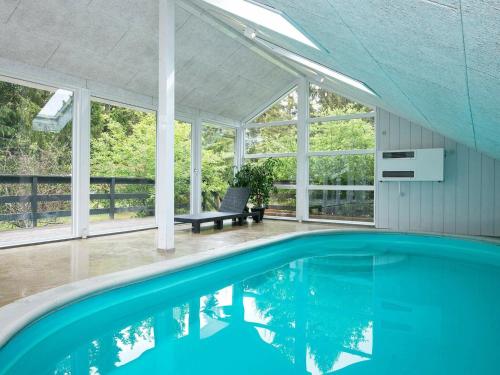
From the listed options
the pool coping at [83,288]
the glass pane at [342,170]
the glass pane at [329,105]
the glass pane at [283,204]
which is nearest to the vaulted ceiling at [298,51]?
the glass pane at [329,105]

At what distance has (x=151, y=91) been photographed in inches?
310

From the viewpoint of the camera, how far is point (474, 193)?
7.85m

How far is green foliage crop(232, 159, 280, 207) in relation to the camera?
9836 millimetres

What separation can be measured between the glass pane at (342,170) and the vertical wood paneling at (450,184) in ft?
5.21

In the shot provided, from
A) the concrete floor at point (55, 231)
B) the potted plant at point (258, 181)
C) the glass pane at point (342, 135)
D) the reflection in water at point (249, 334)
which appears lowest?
the reflection in water at point (249, 334)

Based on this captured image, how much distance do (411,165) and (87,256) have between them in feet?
21.7

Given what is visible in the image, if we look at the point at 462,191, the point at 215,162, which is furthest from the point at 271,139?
the point at 462,191

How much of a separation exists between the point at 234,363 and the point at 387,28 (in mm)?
2382

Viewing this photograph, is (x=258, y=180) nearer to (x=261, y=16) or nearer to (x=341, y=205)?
(x=341, y=205)

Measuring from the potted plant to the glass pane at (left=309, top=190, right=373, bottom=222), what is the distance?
3.75 ft

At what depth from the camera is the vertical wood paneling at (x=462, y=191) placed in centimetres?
793

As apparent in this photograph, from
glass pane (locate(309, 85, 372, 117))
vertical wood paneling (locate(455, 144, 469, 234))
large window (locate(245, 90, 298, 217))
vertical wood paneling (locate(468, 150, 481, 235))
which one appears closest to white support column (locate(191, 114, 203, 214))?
large window (locate(245, 90, 298, 217))

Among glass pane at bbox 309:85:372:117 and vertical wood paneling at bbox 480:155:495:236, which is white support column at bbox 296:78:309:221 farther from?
vertical wood paneling at bbox 480:155:495:236

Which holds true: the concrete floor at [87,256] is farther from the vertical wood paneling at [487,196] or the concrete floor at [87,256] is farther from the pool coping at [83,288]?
the vertical wood paneling at [487,196]
